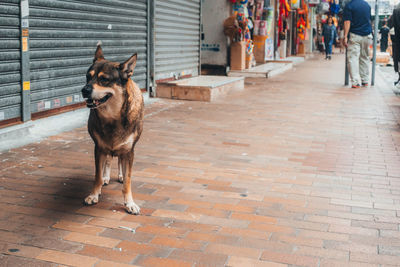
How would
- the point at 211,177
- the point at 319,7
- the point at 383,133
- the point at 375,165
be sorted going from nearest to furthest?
the point at 211,177 → the point at 375,165 → the point at 383,133 → the point at 319,7

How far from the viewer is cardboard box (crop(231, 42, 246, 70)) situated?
48.2 feet

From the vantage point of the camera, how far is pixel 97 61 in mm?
3707

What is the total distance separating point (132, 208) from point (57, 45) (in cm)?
368

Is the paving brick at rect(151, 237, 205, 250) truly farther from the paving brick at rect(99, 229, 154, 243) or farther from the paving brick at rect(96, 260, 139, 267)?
the paving brick at rect(96, 260, 139, 267)

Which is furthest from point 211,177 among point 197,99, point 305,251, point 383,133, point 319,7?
point 319,7

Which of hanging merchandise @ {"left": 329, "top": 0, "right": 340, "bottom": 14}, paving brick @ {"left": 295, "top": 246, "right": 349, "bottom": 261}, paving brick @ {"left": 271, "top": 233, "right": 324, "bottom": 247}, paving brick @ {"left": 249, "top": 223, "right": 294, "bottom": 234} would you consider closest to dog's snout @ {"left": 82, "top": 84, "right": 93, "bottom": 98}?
paving brick @ {"left": 249, "top": 223, "right": 294, "bottom": 234}

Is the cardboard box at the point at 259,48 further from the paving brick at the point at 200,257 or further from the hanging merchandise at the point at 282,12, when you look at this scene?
the paving brick at the point at 200,257

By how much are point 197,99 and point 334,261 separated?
22.8 feet

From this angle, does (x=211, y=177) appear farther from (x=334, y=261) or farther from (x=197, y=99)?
(x=197, y=99)

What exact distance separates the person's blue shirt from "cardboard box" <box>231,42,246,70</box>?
10.9 ft

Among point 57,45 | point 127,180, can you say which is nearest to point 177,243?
point 127,180

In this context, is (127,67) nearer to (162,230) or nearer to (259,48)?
(162,230)

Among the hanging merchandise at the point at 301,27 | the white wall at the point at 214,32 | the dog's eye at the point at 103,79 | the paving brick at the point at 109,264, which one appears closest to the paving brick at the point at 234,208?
the paving brick at the point at 109,264

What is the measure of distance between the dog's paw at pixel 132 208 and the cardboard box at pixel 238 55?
11393 mm
